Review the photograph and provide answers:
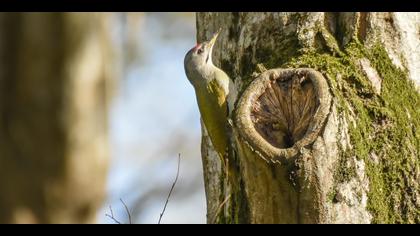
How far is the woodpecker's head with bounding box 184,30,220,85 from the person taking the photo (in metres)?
4.83

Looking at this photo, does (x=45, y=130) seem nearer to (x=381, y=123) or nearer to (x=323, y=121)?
(x=323, y=121)

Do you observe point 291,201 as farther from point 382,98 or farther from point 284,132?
point 382,98

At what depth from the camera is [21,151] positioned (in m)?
2.49

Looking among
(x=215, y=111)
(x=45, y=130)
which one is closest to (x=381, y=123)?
(x=215, y=111)

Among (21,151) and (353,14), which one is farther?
(353,14)

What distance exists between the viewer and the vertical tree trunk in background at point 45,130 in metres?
2.47

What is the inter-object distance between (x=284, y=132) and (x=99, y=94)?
113 cm

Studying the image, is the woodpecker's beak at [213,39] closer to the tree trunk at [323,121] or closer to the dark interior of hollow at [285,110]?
the tree trunk at [323,121]

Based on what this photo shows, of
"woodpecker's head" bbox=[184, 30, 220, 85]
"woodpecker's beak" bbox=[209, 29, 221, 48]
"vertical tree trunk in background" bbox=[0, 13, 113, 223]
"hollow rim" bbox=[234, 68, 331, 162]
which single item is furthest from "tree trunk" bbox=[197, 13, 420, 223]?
"vertical tree trunk in background" bbox=[0, 13, 113, 223]

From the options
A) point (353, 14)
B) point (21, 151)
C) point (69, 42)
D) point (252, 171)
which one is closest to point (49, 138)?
point (21, 151)

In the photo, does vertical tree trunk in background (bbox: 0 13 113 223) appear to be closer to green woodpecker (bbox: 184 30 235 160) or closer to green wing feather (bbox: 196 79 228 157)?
green woodpecker (bbox: 184 30 235 160)

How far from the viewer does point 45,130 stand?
2.44 meters

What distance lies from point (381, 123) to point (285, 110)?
50cm
